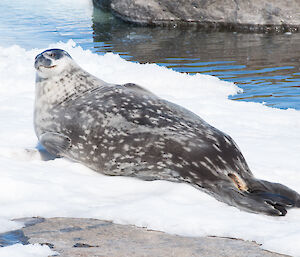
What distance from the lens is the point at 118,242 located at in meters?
2.65

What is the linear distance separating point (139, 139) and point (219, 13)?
1045 cm

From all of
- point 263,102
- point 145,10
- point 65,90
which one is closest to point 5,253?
point 65,90

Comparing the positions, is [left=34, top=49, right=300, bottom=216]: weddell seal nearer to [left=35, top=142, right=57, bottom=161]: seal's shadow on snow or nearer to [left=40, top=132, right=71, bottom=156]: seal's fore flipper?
[left=40, top=132, right=71, bottom=156]: seal's fore flipper

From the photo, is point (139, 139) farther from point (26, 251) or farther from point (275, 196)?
point (26, 251)

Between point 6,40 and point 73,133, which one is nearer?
point 73,133

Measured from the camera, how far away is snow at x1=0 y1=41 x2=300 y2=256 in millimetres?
2902

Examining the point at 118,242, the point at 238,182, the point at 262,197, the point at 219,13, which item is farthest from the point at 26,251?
the point at 219,13

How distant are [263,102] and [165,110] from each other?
2900 mm

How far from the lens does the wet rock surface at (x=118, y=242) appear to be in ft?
8.26

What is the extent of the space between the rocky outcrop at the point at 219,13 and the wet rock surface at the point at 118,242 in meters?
11.1

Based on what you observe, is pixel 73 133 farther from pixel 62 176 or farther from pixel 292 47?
pixel 292 47

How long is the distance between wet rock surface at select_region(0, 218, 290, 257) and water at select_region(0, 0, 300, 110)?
4.33 meters

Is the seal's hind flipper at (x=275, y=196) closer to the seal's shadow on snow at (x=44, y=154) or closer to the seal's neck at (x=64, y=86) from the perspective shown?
the seal's shadow on snow at (x=44, y=154)

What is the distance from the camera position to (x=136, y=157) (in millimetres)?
3914
